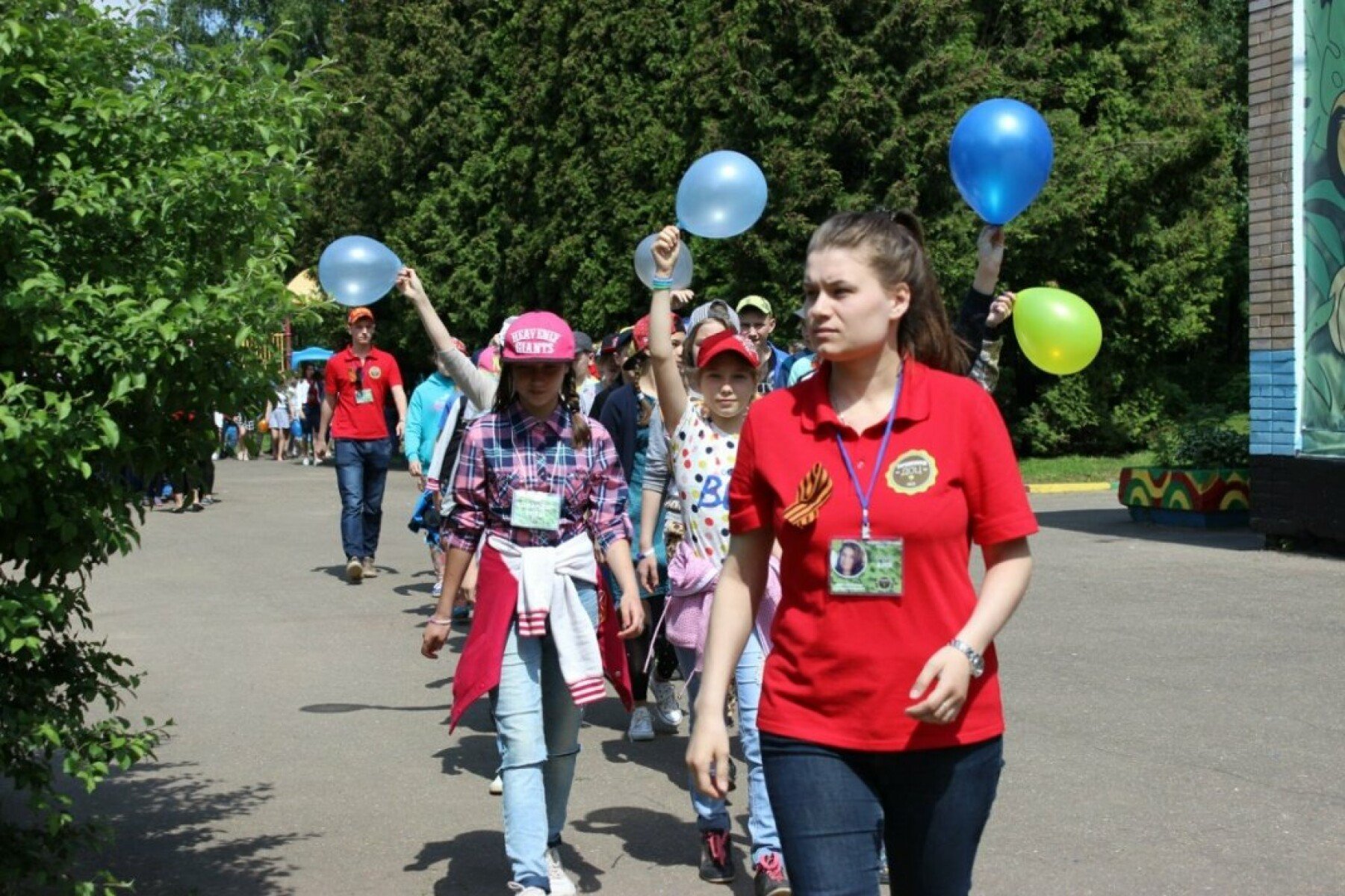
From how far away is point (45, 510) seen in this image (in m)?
4.55

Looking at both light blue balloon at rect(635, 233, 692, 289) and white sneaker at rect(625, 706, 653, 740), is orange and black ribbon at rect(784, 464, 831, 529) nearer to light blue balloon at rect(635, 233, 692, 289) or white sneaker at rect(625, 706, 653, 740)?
light blue balloon at rect(635, 233, 692, 289)

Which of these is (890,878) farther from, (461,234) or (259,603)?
(461,234)

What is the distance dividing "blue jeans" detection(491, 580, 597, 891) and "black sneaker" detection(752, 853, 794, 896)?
2.23 ft

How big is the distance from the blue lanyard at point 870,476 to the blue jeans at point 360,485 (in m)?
11.2

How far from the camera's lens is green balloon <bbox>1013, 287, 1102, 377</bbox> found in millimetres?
6906

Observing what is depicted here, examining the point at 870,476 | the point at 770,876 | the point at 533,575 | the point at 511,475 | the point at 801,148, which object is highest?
the point at 801,148

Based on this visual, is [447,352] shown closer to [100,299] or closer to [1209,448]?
[100,299]

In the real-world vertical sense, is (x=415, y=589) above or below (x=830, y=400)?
below

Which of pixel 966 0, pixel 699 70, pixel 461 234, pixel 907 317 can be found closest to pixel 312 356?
pixel 461 234

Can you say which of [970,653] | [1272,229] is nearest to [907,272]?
[970,653]

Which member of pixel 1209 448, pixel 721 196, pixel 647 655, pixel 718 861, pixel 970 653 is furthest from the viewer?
pixel 1209 448

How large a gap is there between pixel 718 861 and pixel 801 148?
79.8 ft

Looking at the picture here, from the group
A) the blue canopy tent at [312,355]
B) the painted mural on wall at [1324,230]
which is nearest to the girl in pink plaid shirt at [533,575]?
the painted mural on wall at [1324,230]

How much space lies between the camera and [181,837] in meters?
6.30
